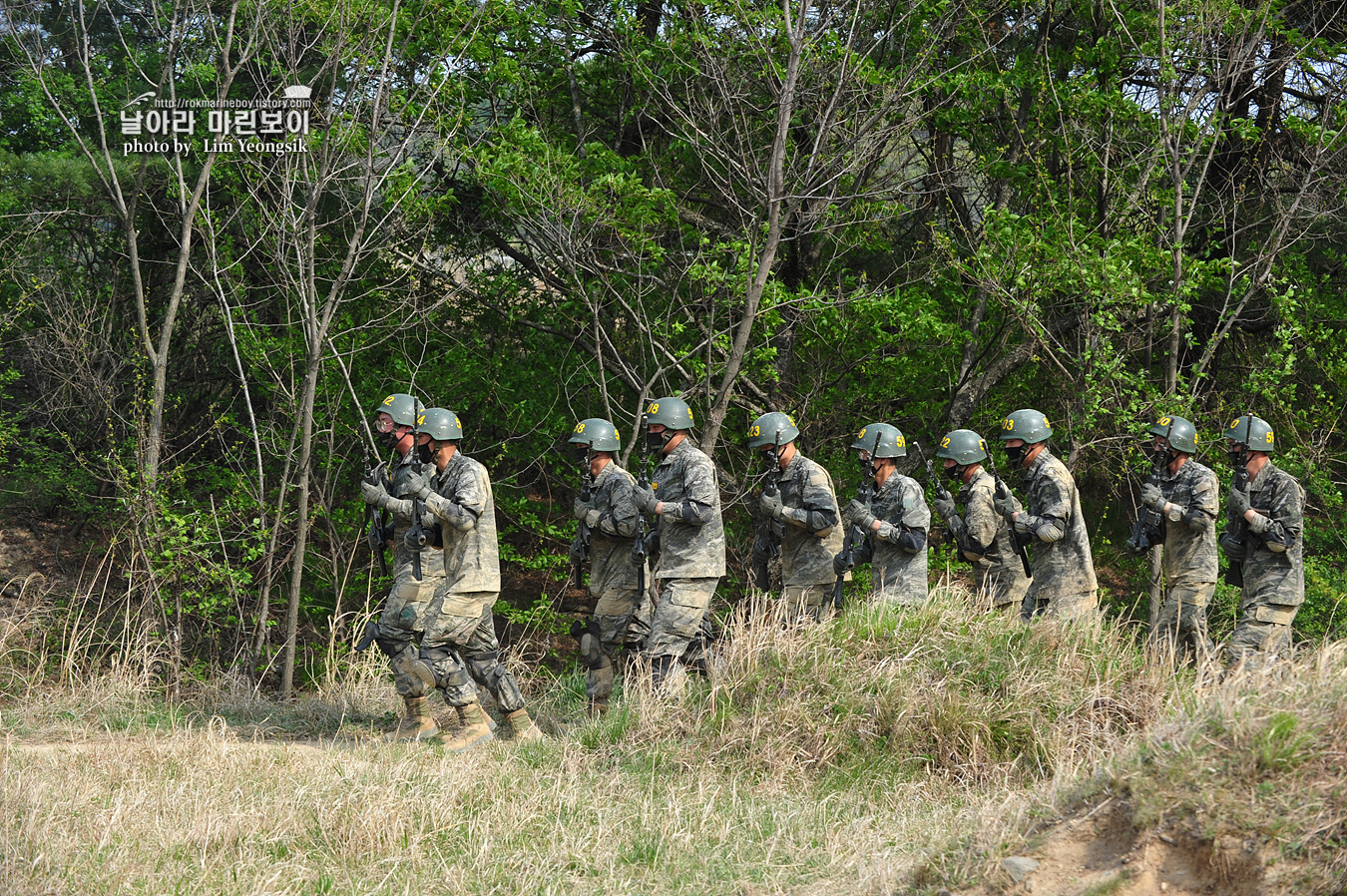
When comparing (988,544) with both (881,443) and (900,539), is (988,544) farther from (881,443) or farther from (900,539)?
(881,443)

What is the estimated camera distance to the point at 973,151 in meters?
14.0

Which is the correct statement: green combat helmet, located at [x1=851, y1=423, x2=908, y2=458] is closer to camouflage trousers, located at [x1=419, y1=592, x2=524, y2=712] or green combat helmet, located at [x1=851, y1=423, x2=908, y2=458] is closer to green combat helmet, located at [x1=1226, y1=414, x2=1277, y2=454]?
green combat helmet, located at [x1=1226, y1=414, x2=1277, y2=454]

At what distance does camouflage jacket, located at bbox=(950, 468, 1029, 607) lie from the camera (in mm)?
8797

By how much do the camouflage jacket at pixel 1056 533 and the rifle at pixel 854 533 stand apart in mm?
1089

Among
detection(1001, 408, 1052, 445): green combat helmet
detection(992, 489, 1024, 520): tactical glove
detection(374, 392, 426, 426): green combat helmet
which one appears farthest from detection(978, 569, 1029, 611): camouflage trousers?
detection(374, 392, 426, 426): green combat helmet

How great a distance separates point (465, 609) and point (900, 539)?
10.1 ft

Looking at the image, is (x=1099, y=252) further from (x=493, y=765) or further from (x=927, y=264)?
(x=493, y=765)

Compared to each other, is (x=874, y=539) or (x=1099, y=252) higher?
(x=1099, y=252)

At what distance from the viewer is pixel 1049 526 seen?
8141mm

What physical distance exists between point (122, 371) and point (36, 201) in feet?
7.53

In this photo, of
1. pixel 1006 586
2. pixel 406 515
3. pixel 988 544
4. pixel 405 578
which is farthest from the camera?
pixel 1006 586

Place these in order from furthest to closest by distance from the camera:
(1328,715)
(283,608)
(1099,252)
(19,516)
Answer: (19,516) → (283,608) → (1099,252) → (1328,715)

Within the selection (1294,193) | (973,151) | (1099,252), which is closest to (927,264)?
(973,151)

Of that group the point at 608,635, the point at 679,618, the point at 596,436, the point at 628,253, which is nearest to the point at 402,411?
the point at 596,436
